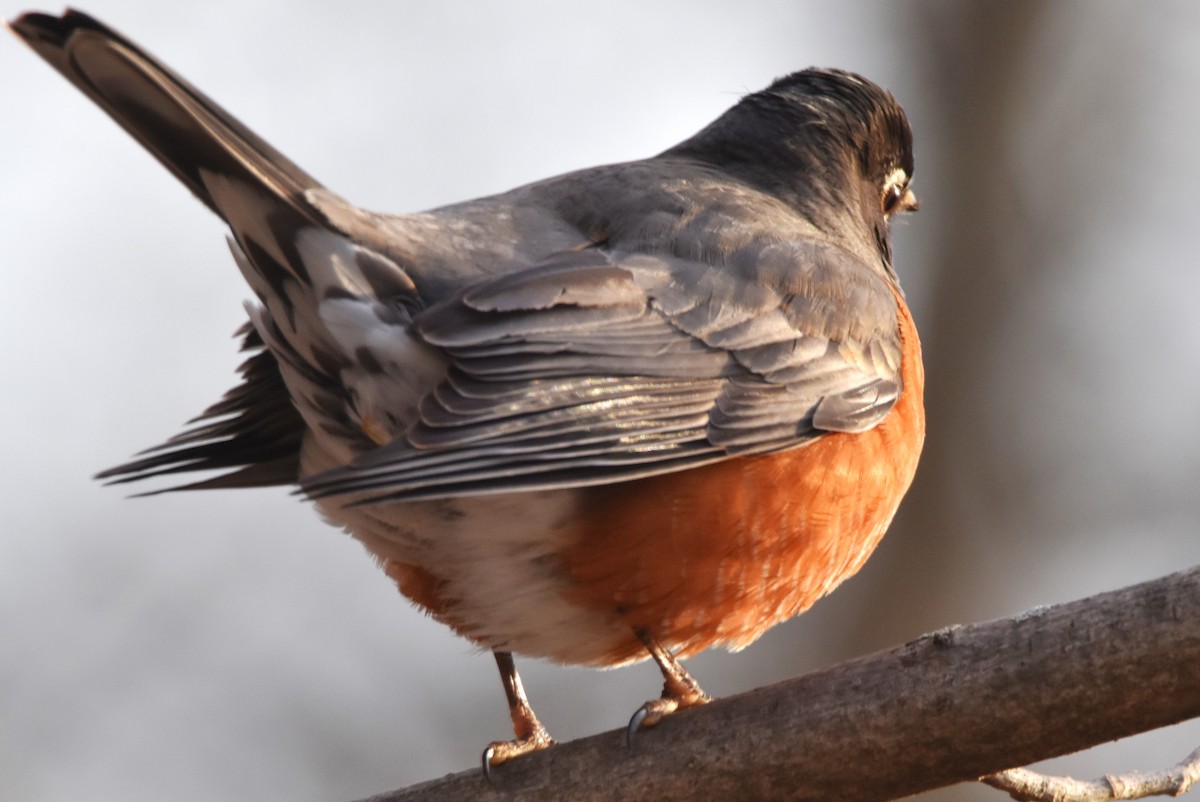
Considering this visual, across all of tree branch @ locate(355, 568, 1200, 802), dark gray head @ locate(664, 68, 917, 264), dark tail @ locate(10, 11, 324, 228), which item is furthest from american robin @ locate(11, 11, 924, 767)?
dark gray head @ locate(664, 68, 917, 264)

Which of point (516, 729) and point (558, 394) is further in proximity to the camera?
point (516, 729)

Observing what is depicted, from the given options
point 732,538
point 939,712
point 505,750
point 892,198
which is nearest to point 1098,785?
point 939,712

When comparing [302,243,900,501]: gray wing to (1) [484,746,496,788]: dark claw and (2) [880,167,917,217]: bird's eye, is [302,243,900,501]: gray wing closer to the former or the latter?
(1) [484,746,496,788]: dark claw

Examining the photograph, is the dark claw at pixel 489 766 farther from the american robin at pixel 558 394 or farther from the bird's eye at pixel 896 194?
the bird's eye at pixel 896 194

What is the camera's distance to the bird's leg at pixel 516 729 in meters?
3.22

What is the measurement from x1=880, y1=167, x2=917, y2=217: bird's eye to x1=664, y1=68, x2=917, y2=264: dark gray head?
0.01m

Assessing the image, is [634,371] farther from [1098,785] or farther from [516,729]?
[1098,785]

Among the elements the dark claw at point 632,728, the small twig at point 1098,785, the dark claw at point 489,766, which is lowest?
the small twig at point 1098,785

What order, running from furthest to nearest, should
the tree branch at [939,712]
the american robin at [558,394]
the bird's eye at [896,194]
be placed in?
the bird's eye at [896,194]
the american robin at [558,394]
the tree branch at [939,712]

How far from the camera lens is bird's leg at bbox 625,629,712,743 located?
3.07 m

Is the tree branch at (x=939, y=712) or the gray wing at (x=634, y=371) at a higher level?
the gray wing at (x=634, y=371)

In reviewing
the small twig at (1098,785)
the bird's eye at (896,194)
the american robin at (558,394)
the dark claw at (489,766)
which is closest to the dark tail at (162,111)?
the american robin at (558,394)

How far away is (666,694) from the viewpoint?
3.34m

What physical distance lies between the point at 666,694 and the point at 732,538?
1.28 ft
